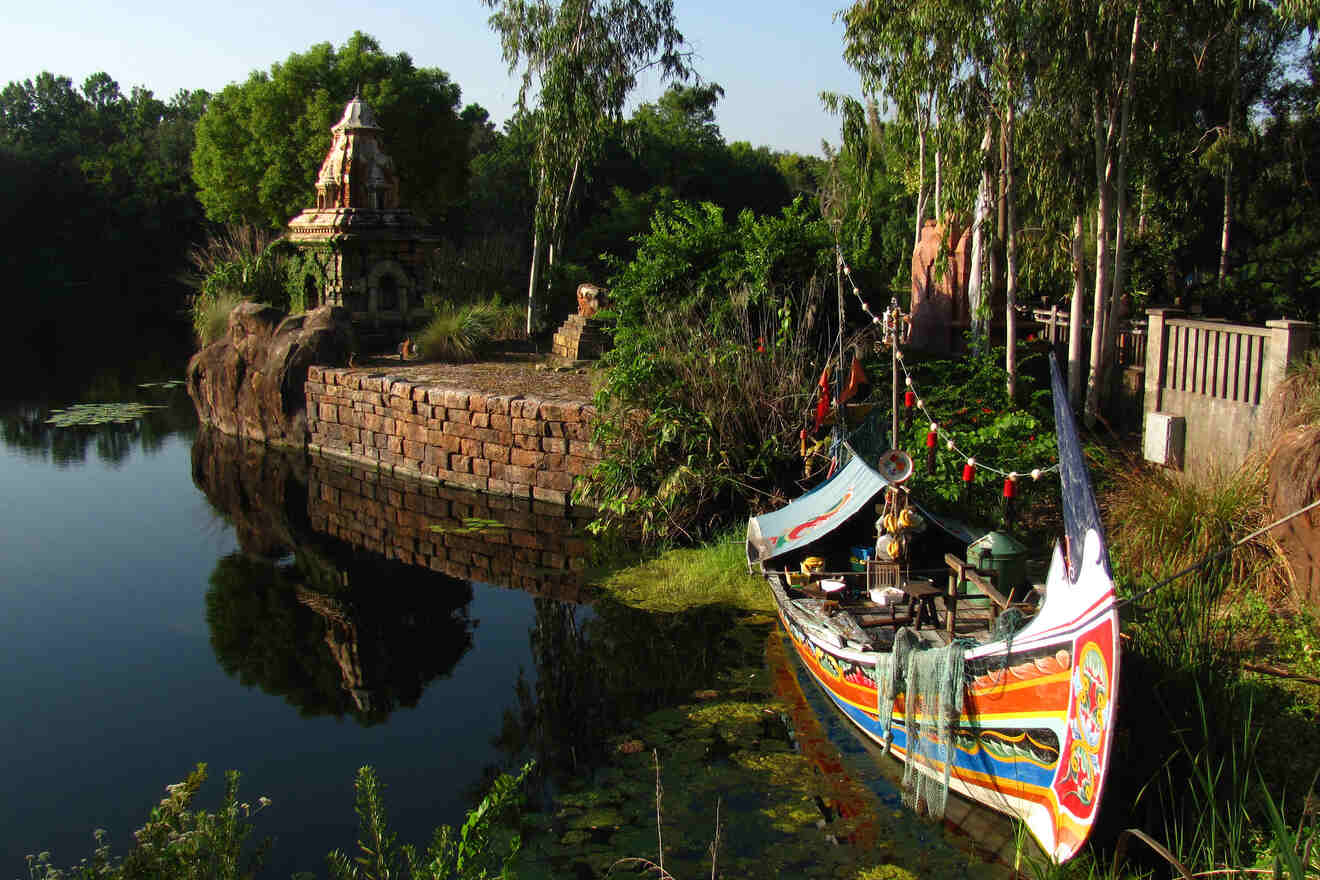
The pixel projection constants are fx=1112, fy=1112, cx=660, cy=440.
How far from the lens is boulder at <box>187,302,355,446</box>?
703 inches

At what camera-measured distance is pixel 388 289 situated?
21000 mm

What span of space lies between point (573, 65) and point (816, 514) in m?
13.1

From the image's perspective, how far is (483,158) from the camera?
3975 cm

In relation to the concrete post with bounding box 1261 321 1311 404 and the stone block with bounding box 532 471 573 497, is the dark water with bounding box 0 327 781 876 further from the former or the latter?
the concrete post with bounding box 1261 321 1311 404

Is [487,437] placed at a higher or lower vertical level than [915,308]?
lower

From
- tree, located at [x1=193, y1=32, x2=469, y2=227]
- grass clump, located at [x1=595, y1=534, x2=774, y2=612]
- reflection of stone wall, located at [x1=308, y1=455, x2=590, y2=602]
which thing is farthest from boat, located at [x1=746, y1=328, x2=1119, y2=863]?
tree, located at [x1=193, y1=32, x2=469, y2=227]

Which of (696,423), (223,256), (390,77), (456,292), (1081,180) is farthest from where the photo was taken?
(390,77)

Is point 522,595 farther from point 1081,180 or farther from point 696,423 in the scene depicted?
point 1081,180

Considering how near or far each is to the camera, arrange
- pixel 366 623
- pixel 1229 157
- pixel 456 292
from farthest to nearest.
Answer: pixel 456 292 < pixel 1229 157 < pixel 366 623

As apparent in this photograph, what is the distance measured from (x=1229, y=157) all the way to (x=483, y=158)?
28122mm

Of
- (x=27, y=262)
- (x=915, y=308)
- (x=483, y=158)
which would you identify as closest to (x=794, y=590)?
(x=915, y=308)

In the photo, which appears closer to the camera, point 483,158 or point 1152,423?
point 1152,423

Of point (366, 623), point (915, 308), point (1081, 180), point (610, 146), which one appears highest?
point (610, 146)

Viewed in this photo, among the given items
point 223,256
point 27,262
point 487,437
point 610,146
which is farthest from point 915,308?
point 27,262
